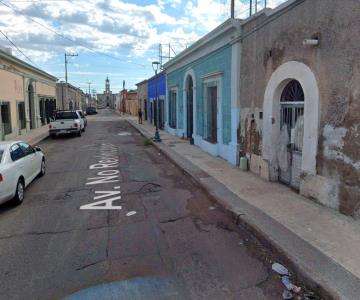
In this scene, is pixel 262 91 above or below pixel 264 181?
above

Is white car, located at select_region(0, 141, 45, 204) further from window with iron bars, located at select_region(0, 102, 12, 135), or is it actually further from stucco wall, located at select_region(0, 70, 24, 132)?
stucco wall, located at select_region(0, 70, 24, 132)

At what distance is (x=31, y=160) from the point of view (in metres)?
9.42

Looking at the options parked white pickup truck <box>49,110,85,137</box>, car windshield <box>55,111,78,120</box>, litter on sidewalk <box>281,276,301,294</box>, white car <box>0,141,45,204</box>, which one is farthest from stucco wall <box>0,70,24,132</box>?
litter on sidewalk <box>281,276,301,294</box>

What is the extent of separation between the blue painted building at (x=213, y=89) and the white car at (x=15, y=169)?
6.14 meters

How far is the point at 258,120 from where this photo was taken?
983 cm

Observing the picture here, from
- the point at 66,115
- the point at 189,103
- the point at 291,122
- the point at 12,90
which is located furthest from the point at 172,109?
the point at 291,122

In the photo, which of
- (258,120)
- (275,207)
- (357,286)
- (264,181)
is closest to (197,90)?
(258,120)

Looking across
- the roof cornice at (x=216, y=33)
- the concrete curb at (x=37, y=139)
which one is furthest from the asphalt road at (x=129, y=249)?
the concrete curb at (x=37, y=139)

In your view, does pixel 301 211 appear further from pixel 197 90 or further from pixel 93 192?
pixel 197 90

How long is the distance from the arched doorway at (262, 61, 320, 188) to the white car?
605cm

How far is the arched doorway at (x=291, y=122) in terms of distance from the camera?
7195 mm

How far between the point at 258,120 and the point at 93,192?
484 centimetres

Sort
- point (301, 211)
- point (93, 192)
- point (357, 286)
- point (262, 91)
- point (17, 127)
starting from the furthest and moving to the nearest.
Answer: point (17, 127)
point (262, 91)
point (93, 192)
point (301, 211)
point (357, 286)

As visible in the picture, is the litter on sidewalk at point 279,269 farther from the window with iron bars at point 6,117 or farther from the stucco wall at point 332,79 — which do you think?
the window with iron bars at point 6,117
